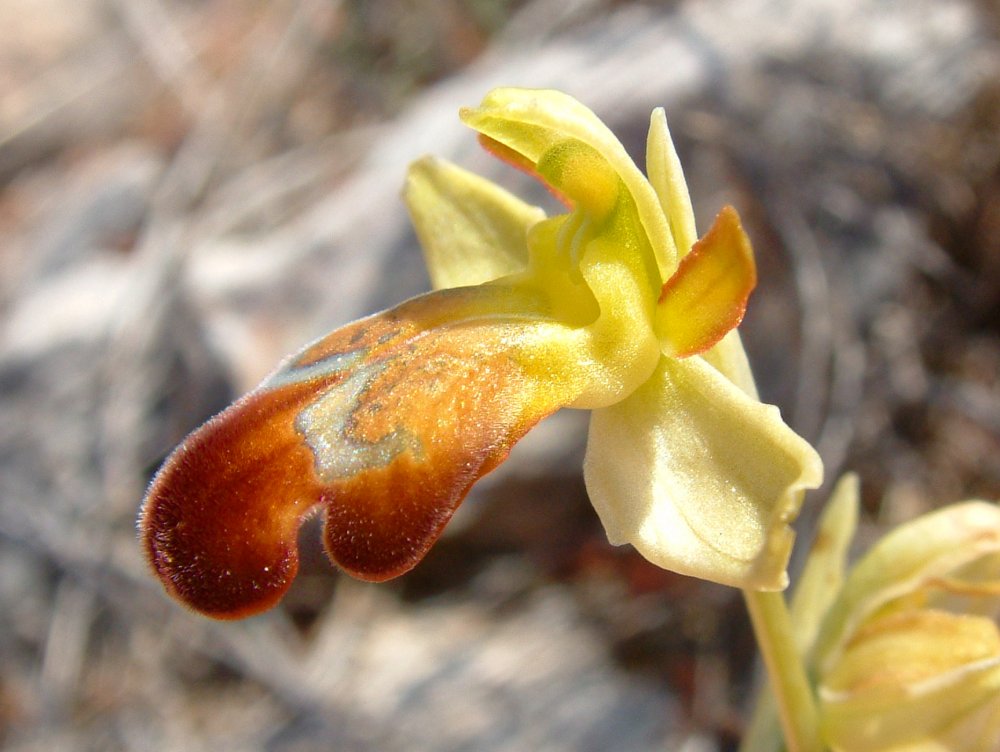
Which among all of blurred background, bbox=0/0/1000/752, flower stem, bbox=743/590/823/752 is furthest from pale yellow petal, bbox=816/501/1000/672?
blurred background, bbox=0/0/1000/752

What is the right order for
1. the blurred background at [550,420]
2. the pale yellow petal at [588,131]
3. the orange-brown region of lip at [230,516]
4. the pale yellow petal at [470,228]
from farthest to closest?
the blurred background at [550,420] < the pale yellow petal at [470,228] < the pale yellow petal at [588,131] < the orange-brown region of lip at [230,516]

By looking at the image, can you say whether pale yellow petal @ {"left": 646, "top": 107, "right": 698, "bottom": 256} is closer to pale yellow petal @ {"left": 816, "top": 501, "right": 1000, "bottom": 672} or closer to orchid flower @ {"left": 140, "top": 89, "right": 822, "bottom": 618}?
orchid flower @ {"left": 140, "top": 89, "right": 822, "bottom": 618}

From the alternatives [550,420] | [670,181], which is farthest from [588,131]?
[550,420]

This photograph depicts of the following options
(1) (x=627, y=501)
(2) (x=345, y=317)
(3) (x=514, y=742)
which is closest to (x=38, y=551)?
(2) (x=345, y=317)

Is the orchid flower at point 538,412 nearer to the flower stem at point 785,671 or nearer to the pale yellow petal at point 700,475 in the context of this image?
the pale yellow petal at point 700,475

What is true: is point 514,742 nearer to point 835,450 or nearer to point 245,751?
point 245,751

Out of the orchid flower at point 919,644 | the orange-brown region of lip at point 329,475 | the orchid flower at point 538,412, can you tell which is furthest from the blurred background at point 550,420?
the orange-brown region of lip at point 329,475

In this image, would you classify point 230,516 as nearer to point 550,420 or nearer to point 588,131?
point 588,131
